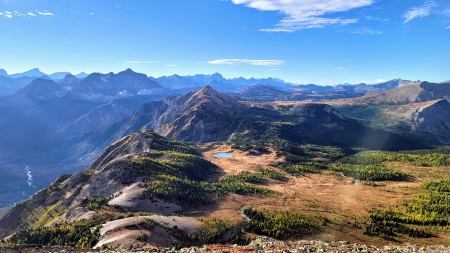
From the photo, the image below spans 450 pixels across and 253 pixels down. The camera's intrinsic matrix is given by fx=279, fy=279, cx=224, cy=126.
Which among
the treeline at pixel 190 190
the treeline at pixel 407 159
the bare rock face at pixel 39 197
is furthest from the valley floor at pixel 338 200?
the bare rock face at pixel 39 197

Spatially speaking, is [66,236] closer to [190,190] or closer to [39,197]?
[190,190]

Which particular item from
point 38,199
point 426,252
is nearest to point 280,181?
point 426,252

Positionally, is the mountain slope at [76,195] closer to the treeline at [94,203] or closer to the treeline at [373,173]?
the treeline at [94,203]

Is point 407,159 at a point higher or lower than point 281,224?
higher

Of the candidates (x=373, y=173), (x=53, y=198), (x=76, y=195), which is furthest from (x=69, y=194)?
(x=373, y=173)

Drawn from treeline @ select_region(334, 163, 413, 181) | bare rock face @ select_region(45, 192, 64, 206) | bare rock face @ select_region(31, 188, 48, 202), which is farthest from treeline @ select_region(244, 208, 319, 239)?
bare rock face @ select_region(31, 188, 48, 202)

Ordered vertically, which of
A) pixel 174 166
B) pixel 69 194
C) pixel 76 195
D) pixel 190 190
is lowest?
pixel 69 194

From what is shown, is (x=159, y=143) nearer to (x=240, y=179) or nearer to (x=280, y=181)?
(x=240, y=179)
